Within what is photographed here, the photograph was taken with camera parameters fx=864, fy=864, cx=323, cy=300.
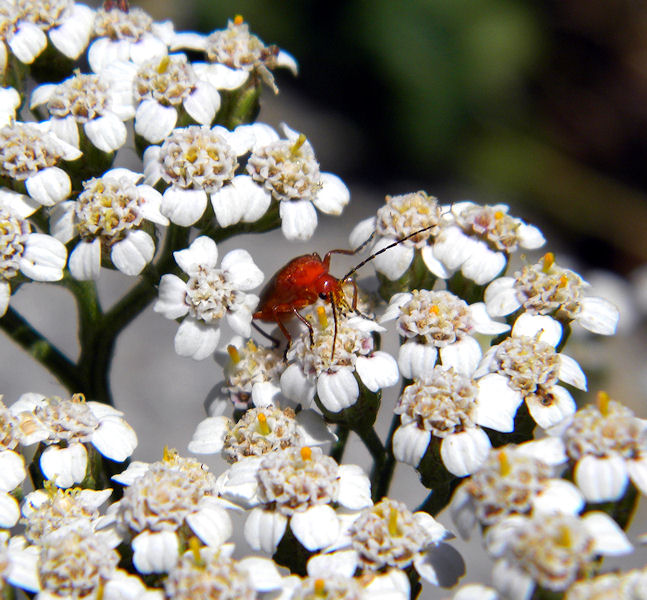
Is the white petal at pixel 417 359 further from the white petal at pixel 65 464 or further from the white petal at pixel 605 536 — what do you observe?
the white petal at pixel 65 464

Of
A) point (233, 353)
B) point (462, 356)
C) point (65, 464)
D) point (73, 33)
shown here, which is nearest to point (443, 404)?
point (462, 356)

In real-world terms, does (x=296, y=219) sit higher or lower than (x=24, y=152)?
higher

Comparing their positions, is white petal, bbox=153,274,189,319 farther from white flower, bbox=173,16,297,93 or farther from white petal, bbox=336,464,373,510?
white flower, bbox=173,16,297,93

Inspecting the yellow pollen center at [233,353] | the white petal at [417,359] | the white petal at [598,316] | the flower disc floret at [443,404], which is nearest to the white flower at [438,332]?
the white petal at [417,359]

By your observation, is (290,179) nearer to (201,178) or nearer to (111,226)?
(201,178)

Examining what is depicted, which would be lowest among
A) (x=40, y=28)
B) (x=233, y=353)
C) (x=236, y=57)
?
(x=233, y=353)

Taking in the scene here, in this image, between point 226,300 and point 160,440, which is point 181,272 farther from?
point 160,440

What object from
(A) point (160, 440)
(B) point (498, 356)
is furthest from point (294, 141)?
(A) point (160, 440)
